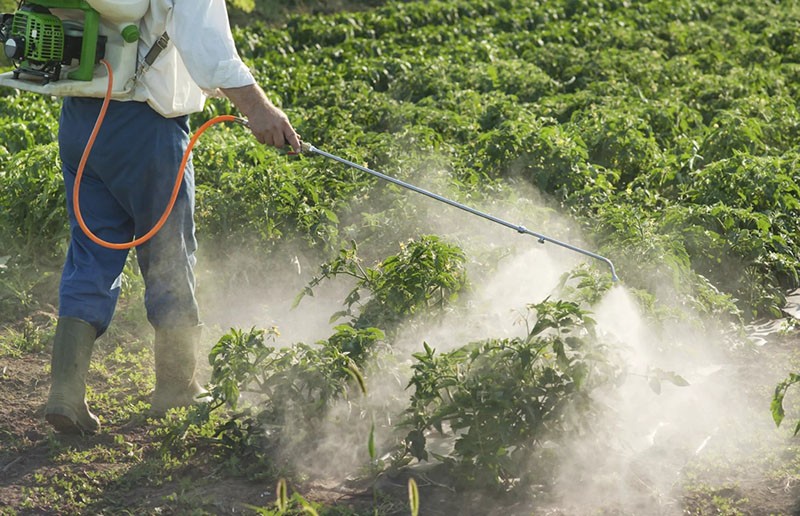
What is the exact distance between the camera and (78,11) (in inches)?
137

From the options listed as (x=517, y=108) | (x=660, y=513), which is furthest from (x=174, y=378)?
(x=517, y=108)

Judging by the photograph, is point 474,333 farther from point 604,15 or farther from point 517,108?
point 604,15

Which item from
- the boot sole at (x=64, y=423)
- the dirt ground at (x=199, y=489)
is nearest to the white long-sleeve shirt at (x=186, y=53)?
the boot sole at (x=64, y=423)

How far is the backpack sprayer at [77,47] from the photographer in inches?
134

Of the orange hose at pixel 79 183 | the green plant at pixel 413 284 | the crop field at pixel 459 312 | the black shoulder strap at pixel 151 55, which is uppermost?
the black shoulder strap at pixel 151 55

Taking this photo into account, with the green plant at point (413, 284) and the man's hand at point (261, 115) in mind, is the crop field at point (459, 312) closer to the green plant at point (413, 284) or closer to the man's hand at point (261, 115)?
the green plant at point (413, 284)

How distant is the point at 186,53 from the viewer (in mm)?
3412

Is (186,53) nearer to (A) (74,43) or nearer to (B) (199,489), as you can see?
(A) (74,43)

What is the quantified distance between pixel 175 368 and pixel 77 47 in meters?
1.18

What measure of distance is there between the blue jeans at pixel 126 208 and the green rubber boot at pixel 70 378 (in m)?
0.05

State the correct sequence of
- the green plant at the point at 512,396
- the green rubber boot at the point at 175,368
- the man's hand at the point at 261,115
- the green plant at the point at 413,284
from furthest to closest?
the green plant at the point at 413,284, the green rubber boot at the point at 175,368, the man's hand at the point at 261,115, the green plant at the point at 512,396

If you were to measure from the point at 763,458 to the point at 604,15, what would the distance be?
26.8 ft

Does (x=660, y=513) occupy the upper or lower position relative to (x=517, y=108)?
upper

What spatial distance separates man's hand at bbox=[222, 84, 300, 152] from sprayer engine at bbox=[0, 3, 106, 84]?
1.58ft
